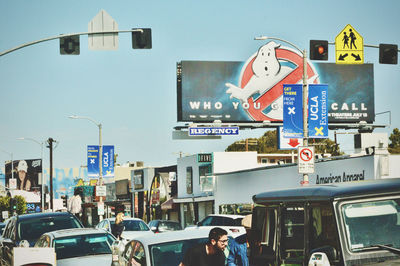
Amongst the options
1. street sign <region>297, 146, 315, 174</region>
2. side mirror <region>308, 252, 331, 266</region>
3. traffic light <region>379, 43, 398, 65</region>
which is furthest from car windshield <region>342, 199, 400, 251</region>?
street sign <region>297, 146, 315, 174</region>

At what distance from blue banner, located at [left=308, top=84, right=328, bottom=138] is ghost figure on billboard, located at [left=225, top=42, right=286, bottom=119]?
16.8 meters

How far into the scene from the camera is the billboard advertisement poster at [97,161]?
48.5 m

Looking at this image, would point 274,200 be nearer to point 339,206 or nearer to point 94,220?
point 339,206

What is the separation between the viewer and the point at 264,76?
48.4m

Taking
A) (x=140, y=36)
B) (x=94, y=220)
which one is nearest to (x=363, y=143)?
(x=140, y=36)

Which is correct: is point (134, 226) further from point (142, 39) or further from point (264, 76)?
point (264, 76)

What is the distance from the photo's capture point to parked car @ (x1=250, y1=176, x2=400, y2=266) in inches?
281

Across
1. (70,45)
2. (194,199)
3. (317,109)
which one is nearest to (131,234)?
(70,45)

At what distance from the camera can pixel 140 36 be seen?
19000 mm

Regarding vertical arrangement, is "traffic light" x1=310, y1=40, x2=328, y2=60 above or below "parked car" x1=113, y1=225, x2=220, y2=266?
above

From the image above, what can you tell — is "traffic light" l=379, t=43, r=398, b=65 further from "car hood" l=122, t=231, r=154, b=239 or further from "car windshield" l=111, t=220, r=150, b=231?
"car windshield" l=111, t=220, r=150, b=231

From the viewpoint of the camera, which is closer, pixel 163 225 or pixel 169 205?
pixel 163 225

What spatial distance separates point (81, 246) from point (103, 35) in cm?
687

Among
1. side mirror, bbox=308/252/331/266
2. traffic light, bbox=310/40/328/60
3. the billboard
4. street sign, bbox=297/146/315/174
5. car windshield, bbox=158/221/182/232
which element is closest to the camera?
side mirror, bbox=308/252/331/266
